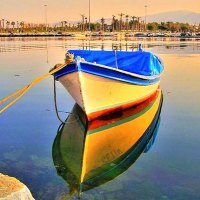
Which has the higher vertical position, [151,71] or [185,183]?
[151,71]

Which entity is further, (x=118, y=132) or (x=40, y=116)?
(x=40, y=116)

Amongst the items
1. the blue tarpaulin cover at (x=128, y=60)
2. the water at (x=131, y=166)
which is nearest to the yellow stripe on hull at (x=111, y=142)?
the water at (x=131, y=166)

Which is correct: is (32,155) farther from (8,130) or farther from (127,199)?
(127,199)

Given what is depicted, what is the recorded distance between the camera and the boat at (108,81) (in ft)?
42.7

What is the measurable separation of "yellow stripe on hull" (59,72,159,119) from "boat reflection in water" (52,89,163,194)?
1.83ft

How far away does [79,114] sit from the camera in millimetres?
15266

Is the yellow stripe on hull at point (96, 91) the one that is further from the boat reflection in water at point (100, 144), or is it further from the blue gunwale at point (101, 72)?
the boat reflection in water at point (100, 144)

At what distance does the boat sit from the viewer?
13016 mm

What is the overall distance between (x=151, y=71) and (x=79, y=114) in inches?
155

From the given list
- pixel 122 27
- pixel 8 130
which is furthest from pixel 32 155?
pixel 122 27

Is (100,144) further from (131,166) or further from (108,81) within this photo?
(108,81)

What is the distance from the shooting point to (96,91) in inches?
528

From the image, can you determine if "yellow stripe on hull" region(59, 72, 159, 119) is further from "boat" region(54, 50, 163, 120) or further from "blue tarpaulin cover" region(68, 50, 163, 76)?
"blue tarpaulin cover" region(68, 50, 163, 76)

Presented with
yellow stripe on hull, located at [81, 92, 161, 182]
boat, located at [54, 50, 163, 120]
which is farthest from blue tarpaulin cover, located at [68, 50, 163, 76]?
yellow stripe on hull, located at [81, 92, 161, 182]
